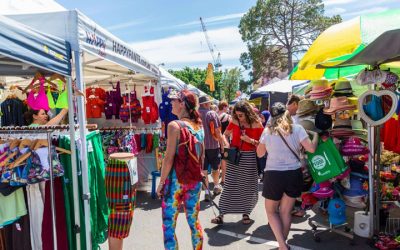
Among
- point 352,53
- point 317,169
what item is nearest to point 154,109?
point 317,169

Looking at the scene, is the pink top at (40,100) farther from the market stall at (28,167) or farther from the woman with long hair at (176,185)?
the woman with long hair at (176,185)

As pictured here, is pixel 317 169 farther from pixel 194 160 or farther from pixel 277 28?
pixel 277 28

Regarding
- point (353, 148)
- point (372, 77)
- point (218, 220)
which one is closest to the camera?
point (372, 77)

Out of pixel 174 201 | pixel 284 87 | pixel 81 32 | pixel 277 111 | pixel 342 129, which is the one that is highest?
pixel 81 32

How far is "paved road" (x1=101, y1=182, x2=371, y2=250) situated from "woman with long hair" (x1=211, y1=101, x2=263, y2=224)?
12.1 inches

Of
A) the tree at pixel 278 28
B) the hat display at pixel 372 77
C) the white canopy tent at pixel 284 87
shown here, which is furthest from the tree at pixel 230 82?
the hat display at pixel 372 77

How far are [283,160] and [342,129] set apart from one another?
1239 mm

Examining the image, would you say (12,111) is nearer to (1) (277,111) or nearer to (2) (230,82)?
(1) (277,111)

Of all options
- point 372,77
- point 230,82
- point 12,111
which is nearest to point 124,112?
point 12,111

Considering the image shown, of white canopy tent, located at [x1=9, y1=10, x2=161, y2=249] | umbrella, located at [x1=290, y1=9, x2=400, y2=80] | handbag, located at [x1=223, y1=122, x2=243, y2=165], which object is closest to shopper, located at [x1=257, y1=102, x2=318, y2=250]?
umbrella, located at [x1=290, y1=9, x2=400, y2=80]

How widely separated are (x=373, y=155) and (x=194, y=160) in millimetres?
2335

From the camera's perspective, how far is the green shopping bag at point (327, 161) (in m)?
4.18

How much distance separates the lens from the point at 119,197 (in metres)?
3.47

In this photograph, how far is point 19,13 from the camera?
3.24 m
